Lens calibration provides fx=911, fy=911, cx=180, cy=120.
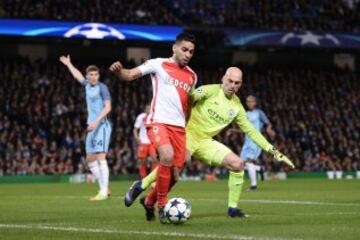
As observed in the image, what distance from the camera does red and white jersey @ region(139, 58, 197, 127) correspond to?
440 inches

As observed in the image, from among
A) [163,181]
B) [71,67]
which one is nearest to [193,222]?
[163,181]

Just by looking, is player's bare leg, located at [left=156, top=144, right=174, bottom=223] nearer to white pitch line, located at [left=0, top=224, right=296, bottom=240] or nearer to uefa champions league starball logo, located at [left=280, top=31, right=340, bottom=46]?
white pitch line, located at [left=0, top=224, right=296, bottom=240]

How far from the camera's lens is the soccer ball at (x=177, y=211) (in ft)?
34.3

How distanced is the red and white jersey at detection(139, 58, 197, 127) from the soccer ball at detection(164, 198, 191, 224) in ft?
3.59

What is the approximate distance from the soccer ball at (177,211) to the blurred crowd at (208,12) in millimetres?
25928

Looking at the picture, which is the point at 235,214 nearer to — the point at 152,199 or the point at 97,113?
the point at 152,199

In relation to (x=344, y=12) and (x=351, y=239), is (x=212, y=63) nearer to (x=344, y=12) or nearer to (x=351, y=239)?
(x=344, y=12)

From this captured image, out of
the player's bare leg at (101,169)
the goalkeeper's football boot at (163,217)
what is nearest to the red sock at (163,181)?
the goalkeeper's football boot at (163,217)

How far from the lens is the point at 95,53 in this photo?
42.3 m

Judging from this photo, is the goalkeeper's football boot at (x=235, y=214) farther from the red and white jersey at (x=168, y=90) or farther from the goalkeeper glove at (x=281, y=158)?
the red and white jersey at (x=168, y=90)

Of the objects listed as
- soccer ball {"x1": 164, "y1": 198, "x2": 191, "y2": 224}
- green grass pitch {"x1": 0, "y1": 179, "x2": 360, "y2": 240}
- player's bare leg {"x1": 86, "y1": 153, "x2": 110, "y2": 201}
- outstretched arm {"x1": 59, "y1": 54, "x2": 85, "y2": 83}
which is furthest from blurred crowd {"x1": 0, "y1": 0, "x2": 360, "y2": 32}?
soccer ball {"x1": 164, "y1": 198, "x2": 191, "y2": 224}

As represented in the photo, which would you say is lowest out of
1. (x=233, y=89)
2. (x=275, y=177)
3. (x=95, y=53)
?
(x=275, y=177)

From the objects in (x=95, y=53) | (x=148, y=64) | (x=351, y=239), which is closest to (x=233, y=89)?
(x=148, y=64)

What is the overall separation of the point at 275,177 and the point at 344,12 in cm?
1247
